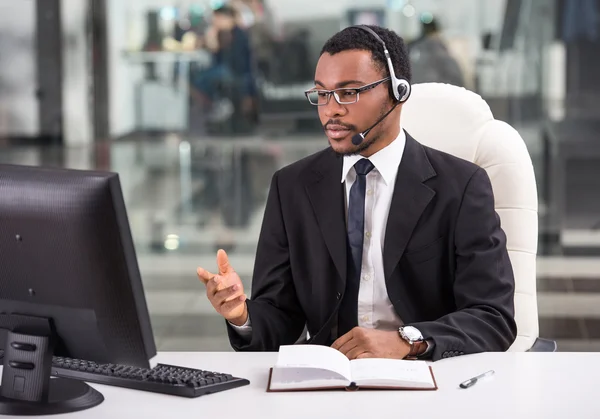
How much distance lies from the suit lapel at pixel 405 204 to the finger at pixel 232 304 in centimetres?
39

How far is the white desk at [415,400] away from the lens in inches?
67.2

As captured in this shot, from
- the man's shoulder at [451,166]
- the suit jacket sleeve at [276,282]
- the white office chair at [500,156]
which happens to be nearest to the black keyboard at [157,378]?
the suit jacket sleeve at [276,282]

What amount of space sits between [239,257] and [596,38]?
2.98 m

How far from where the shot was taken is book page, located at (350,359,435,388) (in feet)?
6.01

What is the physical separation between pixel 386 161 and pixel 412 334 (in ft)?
1.62

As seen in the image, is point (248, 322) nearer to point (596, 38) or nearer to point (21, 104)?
point (596, 38)

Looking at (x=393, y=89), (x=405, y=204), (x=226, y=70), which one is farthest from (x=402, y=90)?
(x=226, y=70)

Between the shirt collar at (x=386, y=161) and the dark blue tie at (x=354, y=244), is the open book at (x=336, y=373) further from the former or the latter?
the shirt collar at (x=386, y=161)

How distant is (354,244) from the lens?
7.79ft

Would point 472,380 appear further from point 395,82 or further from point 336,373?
point 395,82

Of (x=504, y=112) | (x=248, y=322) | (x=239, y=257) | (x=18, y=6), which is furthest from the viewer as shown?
(x=18, y=6)

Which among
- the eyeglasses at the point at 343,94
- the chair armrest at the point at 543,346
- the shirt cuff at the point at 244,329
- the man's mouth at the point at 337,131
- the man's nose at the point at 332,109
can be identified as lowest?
the chair armrest at the point at 543,346

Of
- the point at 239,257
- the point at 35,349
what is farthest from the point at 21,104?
the point at 35,349

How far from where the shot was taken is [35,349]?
1783 millimetres
